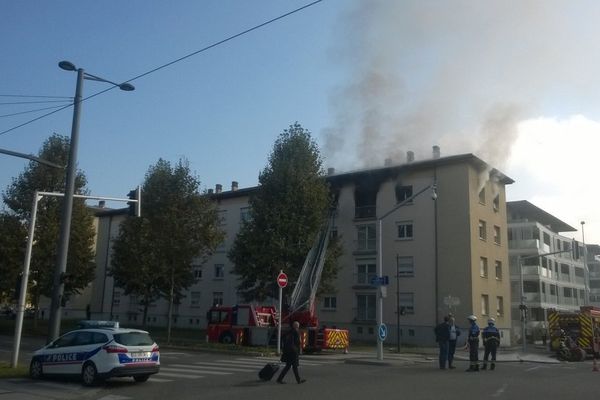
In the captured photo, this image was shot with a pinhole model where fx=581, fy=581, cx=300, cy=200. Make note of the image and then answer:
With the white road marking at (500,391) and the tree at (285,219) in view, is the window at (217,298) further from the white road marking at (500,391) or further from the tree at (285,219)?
the white road marking at (500,391)

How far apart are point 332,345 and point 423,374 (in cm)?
1076

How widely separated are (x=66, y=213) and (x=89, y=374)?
16.5ft

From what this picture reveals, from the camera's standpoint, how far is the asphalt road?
482 inches

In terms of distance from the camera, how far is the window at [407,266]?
1628 inches

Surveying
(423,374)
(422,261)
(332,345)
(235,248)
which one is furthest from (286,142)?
(423,374)

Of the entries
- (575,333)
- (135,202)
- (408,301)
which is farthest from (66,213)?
Answer: (408,301)

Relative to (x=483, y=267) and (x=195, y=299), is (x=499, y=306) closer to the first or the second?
(x=483, y=267)

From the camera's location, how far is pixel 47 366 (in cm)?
1518

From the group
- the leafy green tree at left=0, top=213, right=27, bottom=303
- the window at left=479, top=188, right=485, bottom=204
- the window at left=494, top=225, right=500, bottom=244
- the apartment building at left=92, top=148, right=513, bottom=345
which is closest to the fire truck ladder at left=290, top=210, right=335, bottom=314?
the apartment building at left=92, top=148, right=513, bottom=345

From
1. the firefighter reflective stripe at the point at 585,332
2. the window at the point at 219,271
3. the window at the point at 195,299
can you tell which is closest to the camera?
the firefighter reflective stripe at the point at 585,332

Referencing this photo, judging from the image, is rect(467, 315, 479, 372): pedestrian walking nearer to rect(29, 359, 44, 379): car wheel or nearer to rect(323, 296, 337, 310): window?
rect(29, 359, 44, 379): car wheel

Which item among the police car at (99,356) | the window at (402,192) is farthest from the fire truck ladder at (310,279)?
the police car at (99,356)

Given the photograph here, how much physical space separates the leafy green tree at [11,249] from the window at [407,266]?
83.7 feet

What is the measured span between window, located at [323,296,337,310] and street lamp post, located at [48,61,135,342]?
29.2 metres
